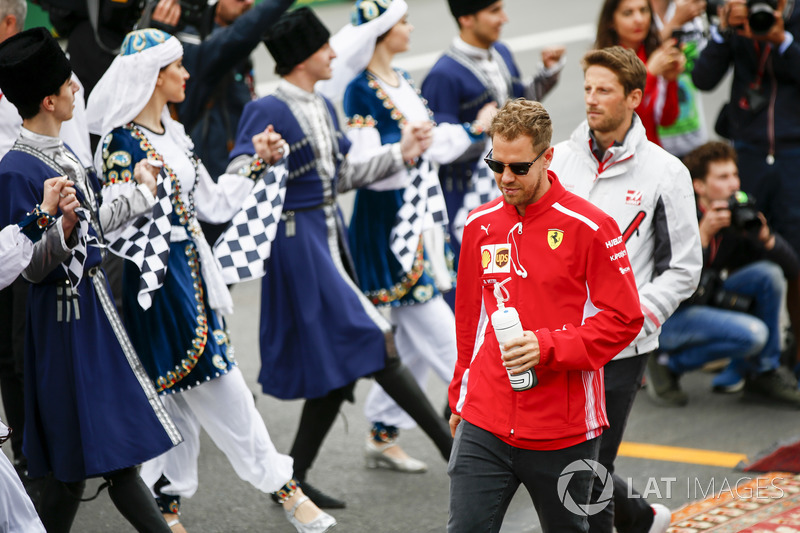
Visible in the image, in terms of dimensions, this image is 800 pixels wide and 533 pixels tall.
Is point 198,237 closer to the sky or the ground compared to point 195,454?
closer to the sky

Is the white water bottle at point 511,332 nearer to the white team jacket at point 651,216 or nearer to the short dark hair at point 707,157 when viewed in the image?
the white team jacket at point 651,216

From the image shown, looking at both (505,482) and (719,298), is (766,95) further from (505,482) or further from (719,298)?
(505,482)

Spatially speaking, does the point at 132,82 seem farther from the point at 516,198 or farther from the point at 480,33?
the point at 480,33

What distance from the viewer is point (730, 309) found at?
641 cm

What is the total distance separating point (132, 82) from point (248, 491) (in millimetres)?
2057

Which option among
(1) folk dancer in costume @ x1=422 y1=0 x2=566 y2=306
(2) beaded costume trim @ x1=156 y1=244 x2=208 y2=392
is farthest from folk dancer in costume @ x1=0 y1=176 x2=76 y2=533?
(1) folk dancer in costume @ x1=422 y1=0 x2=566 y2=306

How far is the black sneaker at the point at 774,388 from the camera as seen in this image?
20.6ft

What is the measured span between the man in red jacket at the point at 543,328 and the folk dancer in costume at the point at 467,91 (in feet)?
8.43

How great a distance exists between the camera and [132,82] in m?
4.60

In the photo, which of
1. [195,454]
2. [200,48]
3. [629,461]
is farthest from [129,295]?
[629,461]

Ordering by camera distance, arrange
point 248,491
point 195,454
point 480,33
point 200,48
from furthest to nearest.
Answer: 1. point 480,33
2. point 200,48
3. point 248,491
4. point 195,454

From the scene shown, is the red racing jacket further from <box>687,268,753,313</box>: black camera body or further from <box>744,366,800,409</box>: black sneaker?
<box>744,366,800,409</box>: black sneaker

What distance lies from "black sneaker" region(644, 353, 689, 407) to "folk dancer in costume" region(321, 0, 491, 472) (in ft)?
4.68

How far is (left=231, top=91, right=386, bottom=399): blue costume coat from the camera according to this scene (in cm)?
511
